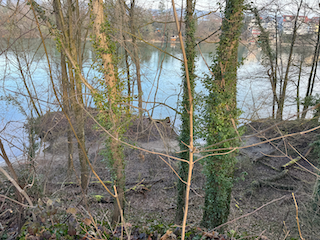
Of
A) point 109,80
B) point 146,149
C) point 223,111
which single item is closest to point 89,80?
point 109,80

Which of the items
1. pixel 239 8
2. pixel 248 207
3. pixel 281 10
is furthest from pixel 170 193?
pixel 281 10

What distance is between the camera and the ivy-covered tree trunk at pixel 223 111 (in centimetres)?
505

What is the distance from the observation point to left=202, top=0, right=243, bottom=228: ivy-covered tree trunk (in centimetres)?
505

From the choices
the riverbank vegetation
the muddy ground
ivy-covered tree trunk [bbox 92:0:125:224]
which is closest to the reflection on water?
the riverbank vegetation

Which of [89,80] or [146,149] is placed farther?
[89,80]

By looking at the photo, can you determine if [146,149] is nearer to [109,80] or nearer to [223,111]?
[223,111]

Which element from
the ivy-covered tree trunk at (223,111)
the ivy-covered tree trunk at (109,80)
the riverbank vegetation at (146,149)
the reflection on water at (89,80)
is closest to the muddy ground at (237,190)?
the riverbank vegetation at (146,149)

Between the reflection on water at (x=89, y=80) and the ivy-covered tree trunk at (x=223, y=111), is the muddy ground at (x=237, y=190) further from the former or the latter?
the reflection on water at (x=89, y=80)

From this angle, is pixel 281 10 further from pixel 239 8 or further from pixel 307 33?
pixel 239 8

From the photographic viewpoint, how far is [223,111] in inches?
211

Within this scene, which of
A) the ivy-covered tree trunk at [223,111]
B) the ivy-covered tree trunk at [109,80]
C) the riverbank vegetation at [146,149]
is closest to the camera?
the riverbank vegetation at [146,149]

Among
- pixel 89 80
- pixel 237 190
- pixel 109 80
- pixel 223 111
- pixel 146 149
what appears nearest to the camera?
pixel 146 149

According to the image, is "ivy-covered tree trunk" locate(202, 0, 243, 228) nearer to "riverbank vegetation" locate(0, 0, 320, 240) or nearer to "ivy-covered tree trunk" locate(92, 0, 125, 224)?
"riverbank vegetation" locate(0, 0, 320, 240)

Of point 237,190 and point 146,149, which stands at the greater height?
point 146,149
